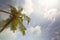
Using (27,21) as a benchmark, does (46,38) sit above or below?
below

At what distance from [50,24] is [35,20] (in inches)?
8.1

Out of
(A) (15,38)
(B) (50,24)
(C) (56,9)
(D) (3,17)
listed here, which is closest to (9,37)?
(A) (15,38)

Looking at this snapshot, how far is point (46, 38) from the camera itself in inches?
89.2

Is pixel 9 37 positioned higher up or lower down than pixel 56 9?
lower down

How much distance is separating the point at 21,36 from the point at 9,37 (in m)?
0.16

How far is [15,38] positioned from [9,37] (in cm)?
8

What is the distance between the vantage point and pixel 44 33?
2.28 m

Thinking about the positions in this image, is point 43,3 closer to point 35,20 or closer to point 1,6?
point 35,20

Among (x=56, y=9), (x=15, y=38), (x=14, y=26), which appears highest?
(x=56, y=9)

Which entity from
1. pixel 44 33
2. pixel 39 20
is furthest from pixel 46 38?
pixel 39 20

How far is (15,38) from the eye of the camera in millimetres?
2254

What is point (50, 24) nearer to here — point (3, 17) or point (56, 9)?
point (56, 9)

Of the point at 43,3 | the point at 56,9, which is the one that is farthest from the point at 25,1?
the point at 56,9

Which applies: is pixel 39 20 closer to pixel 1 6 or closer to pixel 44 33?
pixel 44 33
